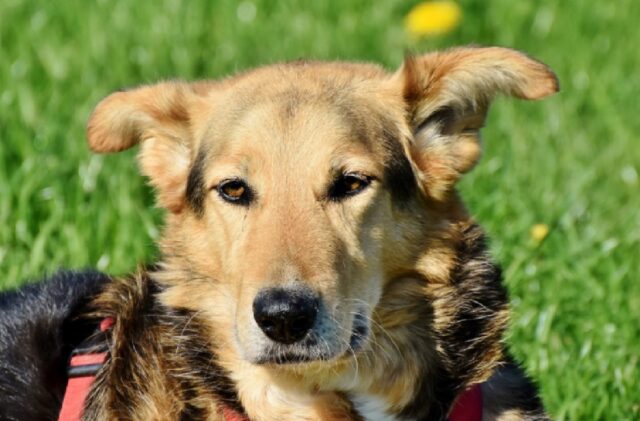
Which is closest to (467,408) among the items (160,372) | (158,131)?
(160,372)

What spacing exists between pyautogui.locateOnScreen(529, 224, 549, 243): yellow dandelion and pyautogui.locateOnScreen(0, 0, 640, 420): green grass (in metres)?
0.03

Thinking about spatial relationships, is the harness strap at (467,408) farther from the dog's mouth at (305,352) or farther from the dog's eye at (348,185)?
the dog's eye at (348,185)

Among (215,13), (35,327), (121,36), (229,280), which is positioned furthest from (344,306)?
(215,13)

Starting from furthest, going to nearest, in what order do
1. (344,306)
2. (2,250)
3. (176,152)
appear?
(2,250), (176,152), (344,306)

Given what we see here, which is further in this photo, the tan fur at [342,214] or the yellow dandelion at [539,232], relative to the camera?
the yellow dandelion at [539,232]

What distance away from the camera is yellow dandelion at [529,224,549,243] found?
21.6 feet

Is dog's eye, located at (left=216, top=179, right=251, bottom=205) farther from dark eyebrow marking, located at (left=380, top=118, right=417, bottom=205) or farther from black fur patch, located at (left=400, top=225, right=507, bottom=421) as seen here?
black fur patch, located at (left=400, top=225, right=507, bottom=421)

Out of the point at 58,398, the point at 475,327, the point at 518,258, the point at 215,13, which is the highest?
the point at 475,327

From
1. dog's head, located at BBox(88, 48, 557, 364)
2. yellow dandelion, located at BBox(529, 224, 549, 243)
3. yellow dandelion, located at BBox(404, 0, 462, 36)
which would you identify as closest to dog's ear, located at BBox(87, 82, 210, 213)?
dog's head, located at BBox(88, 48, 557, 364)

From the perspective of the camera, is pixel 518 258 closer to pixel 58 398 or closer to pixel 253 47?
pixel 58 398

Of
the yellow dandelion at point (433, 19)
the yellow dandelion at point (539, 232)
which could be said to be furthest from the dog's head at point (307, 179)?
the yellow dandelion at point (433, 19)

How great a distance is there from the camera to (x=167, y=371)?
456 centimetres

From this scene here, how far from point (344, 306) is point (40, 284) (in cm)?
135

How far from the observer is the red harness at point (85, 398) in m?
4.46
